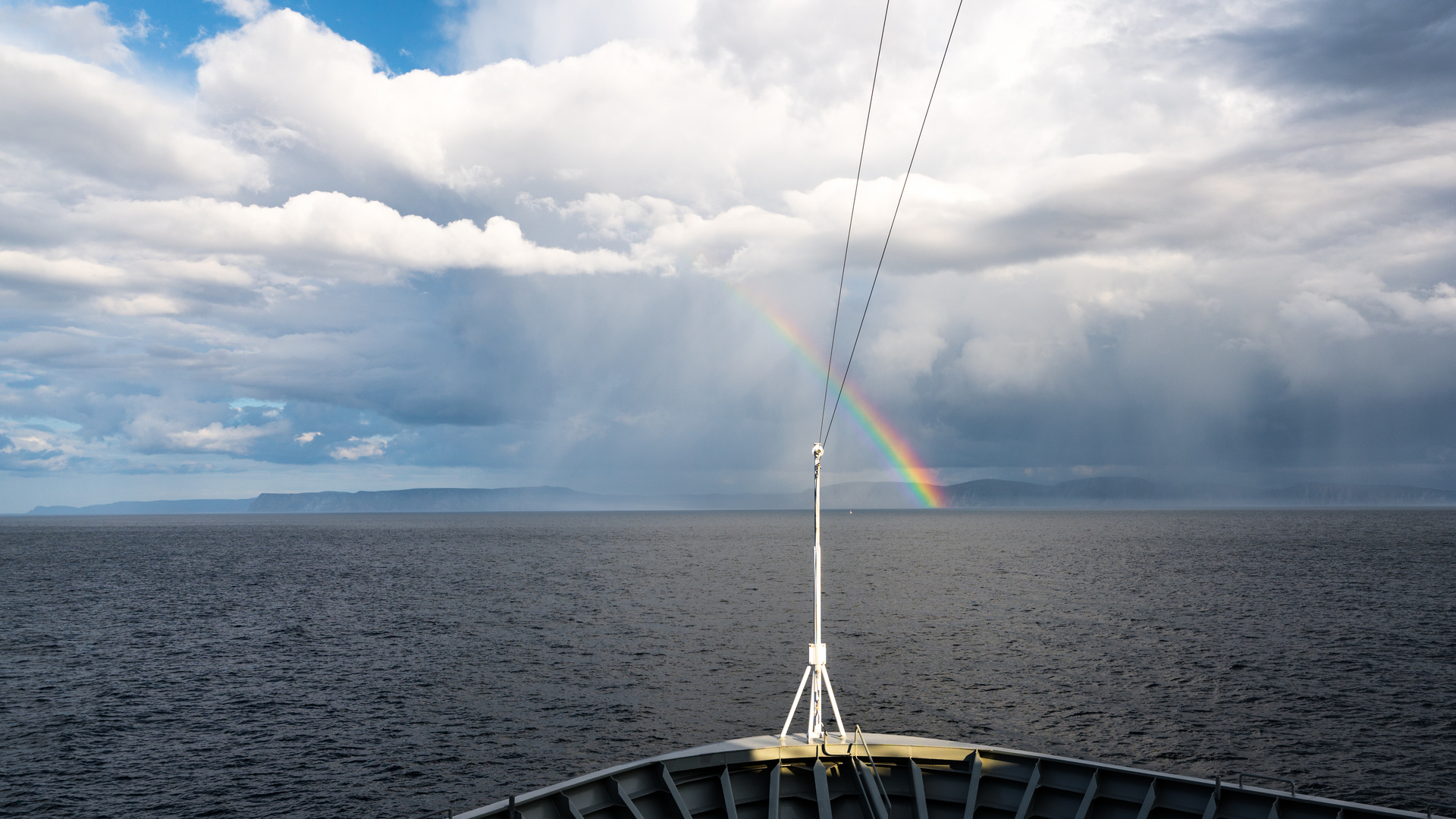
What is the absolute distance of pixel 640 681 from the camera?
54969 millimetres

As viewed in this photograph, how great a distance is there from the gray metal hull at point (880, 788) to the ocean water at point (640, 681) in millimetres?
17673

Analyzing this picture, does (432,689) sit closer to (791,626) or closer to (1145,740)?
(791,626)

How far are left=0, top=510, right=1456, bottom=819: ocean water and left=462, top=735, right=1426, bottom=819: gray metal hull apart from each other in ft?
58.0

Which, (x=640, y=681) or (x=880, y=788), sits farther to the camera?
(x=640, y=681)

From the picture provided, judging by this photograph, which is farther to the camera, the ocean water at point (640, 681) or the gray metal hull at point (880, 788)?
the ocean water at point (640, 681)

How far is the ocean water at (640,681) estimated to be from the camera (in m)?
37.2

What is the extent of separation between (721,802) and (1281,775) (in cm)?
2955

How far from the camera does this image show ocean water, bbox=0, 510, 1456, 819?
37.2 m

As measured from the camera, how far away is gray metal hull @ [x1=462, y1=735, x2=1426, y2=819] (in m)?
18.1

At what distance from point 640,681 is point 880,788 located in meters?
38.2

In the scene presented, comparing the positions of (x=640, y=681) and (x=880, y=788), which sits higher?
(x=880, y=788)

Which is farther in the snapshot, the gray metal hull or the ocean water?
the ocean water

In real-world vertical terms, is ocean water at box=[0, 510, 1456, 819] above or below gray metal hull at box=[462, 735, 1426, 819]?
below

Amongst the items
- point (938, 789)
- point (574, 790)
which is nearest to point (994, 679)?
point (938, 789)
